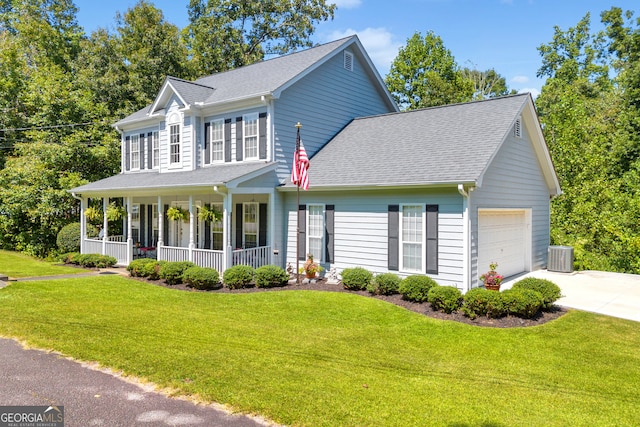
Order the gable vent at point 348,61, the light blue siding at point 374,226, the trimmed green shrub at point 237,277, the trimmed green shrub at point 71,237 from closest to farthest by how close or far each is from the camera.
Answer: the light blue siding at point 374,226 → the trimmed green shrub at point 237,277 → the gable vent at point 348,61 → the trimmed green shrub at point 71,237

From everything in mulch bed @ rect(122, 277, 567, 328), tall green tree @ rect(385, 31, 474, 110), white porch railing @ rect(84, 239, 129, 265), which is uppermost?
tall green tree @ rect(385, 31, 474, 110)

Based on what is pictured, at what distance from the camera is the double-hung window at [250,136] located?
15.6m

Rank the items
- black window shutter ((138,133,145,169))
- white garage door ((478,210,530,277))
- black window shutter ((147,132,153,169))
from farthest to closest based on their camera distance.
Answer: black window shutter ((138,133,145,169)) < black window shutter ((147,132,153,169)) < white garage door ((478,210,530,277))

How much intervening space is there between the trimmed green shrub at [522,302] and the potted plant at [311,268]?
583 centimetres

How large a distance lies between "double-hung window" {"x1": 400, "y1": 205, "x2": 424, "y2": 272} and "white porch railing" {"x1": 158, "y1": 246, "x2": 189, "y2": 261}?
25.3 feet

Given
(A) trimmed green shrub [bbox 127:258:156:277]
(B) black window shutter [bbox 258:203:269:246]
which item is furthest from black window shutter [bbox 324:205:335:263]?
(A) trimmed green shrub [bbox 127:258:156:277]

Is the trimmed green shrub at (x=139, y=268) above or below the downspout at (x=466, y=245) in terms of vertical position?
below

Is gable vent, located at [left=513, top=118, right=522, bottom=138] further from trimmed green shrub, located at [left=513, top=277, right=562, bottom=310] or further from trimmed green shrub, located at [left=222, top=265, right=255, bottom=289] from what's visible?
trimmed green shrub, located at [left=222, top=265, right=255, bottom=289]

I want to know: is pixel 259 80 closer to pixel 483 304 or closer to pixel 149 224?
pixel 149 224

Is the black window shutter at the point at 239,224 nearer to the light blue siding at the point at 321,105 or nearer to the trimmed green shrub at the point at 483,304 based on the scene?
the light blue siding at the point at 321,105

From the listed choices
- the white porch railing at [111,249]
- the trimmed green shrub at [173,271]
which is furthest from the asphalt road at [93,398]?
the white porch railing at [111,249]

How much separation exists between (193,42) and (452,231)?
29515 millimetres

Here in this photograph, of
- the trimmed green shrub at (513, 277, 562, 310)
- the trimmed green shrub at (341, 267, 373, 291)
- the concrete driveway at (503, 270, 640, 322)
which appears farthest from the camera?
the trimmed green shrub at (341, 267, 373, 291)

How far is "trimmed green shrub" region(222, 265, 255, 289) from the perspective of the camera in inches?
499
